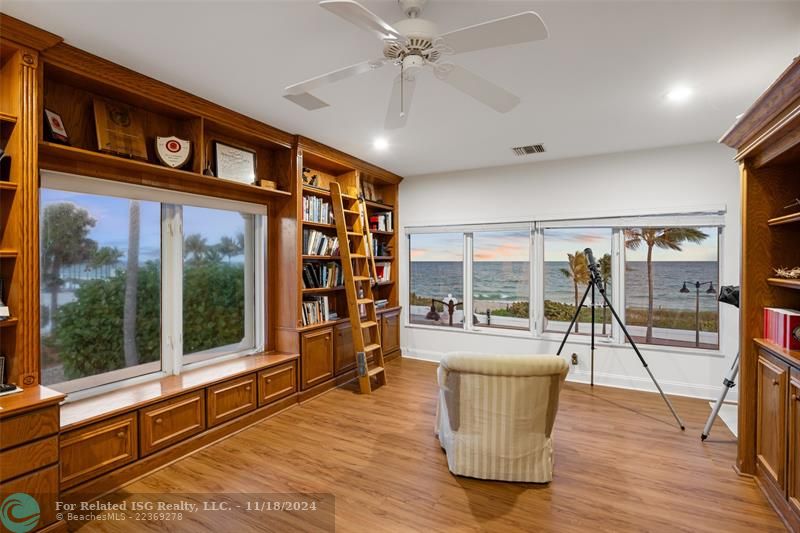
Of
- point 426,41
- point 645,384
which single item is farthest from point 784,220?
point 645,384

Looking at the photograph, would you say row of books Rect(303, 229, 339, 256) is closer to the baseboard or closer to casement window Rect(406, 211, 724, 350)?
casement window Rect(406, 211, 724, 350)

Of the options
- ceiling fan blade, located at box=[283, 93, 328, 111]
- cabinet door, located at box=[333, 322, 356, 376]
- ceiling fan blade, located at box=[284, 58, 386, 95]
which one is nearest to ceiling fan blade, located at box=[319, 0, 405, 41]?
ceiling fan blade, located at box=[284, 58, 386, 95]

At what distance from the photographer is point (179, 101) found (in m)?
2.73

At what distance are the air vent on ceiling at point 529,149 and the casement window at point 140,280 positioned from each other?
2687 mm

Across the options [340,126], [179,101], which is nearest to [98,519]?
[179,101]

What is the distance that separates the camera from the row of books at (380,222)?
5258mm

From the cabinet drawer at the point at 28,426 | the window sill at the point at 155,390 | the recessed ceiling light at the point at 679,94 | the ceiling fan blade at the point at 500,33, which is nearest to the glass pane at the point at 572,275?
the recessed ceiling light at the point at 679,94

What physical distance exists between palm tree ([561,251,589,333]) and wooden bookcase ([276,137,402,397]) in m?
2.29

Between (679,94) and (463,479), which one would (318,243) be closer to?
(463,479)

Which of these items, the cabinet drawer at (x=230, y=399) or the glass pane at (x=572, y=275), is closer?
the cabinet drawer at (x=230, y=399)

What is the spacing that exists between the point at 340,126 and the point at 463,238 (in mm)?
2392

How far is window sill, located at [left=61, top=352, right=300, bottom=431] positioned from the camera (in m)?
2.28

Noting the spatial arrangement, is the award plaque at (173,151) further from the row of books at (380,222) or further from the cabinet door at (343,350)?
the row of books at (380,222)

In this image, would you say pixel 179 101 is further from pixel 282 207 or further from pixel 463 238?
pixel 463 238
